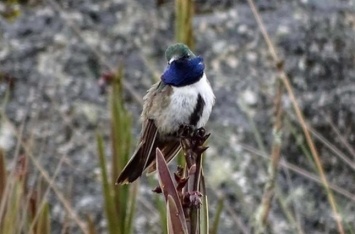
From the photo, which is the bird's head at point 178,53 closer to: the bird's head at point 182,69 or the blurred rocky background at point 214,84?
the bird's head at point 182,69

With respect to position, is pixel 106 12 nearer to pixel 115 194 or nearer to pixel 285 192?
pixel 285 192

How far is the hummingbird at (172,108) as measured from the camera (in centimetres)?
181

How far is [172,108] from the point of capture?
6.17 ft

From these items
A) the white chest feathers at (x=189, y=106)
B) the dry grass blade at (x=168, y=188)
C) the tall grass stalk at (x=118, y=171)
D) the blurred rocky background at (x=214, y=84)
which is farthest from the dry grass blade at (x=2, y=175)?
the blurred rocky background at (x=214, y=84)

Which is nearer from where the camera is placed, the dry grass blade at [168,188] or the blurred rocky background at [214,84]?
the dry grass blade at [168,188]

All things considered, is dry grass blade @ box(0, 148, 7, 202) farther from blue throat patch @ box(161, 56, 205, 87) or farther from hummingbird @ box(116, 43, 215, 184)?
blue throat patch @ box(161, 56, 205, 87)

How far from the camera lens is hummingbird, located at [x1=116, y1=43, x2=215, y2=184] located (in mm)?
1808

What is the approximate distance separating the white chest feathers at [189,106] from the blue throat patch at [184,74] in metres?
0.01

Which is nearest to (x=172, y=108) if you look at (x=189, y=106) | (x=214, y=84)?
(x=189, y=106)

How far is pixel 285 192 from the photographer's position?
2.98m

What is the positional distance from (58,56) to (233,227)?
0.85 m

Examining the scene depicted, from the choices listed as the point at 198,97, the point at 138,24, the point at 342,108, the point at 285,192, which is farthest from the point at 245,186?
the point at 198,97

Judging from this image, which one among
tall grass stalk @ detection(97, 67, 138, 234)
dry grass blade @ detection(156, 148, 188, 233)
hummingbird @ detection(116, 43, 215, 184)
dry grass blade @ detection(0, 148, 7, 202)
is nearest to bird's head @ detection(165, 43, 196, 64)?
hummingbird @ detection(116, 43, 215, 184)

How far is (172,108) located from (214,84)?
1257 millimetres
